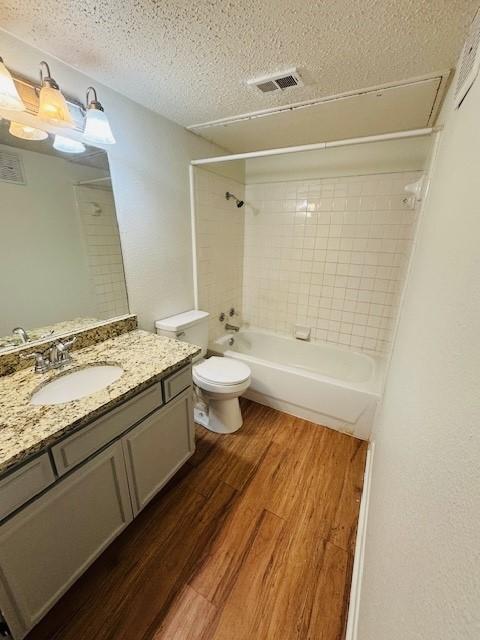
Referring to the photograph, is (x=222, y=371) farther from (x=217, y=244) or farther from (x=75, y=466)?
(x=217, y=244)

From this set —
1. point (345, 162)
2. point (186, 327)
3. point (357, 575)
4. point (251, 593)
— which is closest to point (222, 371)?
point (186, 327)

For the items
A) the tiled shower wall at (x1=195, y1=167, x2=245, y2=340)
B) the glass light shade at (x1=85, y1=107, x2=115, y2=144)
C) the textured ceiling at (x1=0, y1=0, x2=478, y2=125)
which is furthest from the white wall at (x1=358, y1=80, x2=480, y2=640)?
the tiled shower wall at (x1=195, y1=167, x2=245, y2=340)

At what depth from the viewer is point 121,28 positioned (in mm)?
999

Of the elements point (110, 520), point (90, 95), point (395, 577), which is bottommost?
point (110, 520)

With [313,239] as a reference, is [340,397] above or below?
below

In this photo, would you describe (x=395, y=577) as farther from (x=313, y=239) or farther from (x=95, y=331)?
Result: (x=313, y=239)

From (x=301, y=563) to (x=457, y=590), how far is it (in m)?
1.20

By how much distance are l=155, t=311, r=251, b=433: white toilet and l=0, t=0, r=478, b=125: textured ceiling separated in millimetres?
1403

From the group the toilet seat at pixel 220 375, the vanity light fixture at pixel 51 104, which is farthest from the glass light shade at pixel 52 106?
the toilet seat at pixel 220 375

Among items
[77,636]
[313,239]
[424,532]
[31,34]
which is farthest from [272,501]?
[31,34]

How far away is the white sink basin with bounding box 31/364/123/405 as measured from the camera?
44.8 inches

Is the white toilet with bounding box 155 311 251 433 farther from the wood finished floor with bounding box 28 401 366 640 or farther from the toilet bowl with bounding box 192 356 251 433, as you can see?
the wood finished floor with bounding box 28 401 366 640

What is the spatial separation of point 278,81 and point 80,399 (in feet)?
5.72

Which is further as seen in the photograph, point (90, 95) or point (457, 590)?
point (90, 95)
